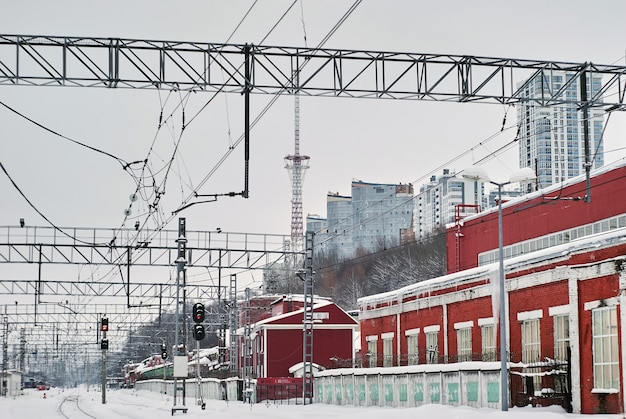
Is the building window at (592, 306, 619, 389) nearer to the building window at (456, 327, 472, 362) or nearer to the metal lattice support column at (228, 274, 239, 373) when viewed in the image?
the building window at (456, 327, 472, 362)

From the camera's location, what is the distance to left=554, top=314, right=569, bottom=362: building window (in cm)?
3069

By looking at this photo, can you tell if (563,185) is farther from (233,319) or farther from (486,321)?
(233,319)

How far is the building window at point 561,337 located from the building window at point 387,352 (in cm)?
1606

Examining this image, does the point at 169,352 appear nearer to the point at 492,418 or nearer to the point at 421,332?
the point at 421,332

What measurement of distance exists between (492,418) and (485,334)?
1498 centimetres

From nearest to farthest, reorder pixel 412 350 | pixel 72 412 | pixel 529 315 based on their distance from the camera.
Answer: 1. pixel 529 315
2. pixel 412 350
3. pixel 72 412

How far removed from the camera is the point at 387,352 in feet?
160

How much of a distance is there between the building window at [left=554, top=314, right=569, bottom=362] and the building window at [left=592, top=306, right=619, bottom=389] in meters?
2.38

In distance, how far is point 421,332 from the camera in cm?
4444

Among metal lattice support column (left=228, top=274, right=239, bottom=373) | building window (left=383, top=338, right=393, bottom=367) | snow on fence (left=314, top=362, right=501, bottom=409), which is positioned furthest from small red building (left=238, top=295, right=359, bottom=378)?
building window (left=383, top=338, right=393, bottom=367)

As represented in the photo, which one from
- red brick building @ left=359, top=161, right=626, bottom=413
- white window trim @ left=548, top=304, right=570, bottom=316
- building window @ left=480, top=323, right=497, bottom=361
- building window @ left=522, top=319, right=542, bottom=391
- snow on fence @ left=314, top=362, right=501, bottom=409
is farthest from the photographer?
building window @ left=480, top=323, right=497, bottom=361

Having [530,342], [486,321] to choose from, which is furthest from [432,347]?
[530,342]

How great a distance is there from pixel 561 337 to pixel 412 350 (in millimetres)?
15036

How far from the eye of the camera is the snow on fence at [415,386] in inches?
1265
